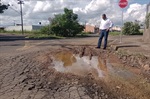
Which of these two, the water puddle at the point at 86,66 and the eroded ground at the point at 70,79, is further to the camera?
the water puddle at the point at 86,66

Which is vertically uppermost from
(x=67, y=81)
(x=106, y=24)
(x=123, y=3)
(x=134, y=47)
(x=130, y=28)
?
(x=123, y=3)

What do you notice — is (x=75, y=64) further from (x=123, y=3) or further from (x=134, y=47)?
(x=123, y=3)

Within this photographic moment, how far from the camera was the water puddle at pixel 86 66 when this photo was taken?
717cm

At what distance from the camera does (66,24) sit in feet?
130

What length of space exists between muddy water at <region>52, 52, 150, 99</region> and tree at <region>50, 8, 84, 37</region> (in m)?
29.5

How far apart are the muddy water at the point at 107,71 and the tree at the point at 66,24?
2953 centimetres

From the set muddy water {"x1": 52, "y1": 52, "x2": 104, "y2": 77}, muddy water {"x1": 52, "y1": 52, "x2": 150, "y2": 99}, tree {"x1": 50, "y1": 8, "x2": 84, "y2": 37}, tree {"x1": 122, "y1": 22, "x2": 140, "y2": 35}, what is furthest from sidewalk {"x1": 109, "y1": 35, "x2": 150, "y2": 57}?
tree {"x1": 122, "y1": 22, "x2": 140, "y2": 35}

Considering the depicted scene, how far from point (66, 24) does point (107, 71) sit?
32.6 m

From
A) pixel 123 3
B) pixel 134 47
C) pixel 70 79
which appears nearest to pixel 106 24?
pixel 134 47

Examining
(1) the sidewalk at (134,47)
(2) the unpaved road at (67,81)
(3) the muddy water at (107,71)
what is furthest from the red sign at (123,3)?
(2) the unpaved road at (67,81)

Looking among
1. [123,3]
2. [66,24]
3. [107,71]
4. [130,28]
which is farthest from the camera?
[130,28]

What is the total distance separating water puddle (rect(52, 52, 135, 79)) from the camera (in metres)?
7.17

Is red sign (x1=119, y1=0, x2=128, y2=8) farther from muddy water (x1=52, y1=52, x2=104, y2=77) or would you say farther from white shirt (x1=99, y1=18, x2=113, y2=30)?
muddy water (x1=52, y1=52, x2=104, y2=77)

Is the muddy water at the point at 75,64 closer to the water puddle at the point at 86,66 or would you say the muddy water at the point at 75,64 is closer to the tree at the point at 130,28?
the water puddle at the point at 86,66
